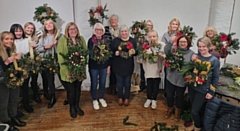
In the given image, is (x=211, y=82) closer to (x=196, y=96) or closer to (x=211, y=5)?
(x=196, y=96)

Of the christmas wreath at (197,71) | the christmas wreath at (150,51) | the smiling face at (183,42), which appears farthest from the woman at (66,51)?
the christmas wreath at (197,71)

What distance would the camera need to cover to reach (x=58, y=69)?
151 inches

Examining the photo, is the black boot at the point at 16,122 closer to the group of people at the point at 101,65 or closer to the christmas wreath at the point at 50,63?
the group of people at the point at 101,65

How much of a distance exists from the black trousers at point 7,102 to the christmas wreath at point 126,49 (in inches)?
64.9

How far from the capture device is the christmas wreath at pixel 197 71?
2824mm

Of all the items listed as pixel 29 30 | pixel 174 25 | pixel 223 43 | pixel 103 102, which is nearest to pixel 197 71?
pixel 223 43

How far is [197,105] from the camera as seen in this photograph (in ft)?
9.95

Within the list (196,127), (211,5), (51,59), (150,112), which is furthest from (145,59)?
(211,5)

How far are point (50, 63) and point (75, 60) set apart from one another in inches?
24.3

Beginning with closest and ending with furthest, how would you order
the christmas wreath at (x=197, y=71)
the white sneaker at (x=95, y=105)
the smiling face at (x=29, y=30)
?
the christmas wreath at (x=197, y=71) → the smiling face at (x=29, y=30) → the white sneaker at (x=95, y=105)

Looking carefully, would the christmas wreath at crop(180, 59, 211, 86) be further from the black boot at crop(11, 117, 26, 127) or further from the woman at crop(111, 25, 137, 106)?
the black boot at crop(11, 117, 26, 127)

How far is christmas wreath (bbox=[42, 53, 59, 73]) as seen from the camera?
3740mm

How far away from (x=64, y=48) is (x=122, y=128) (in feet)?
4.89

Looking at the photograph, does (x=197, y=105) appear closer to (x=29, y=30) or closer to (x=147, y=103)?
(x=147, y=103)
